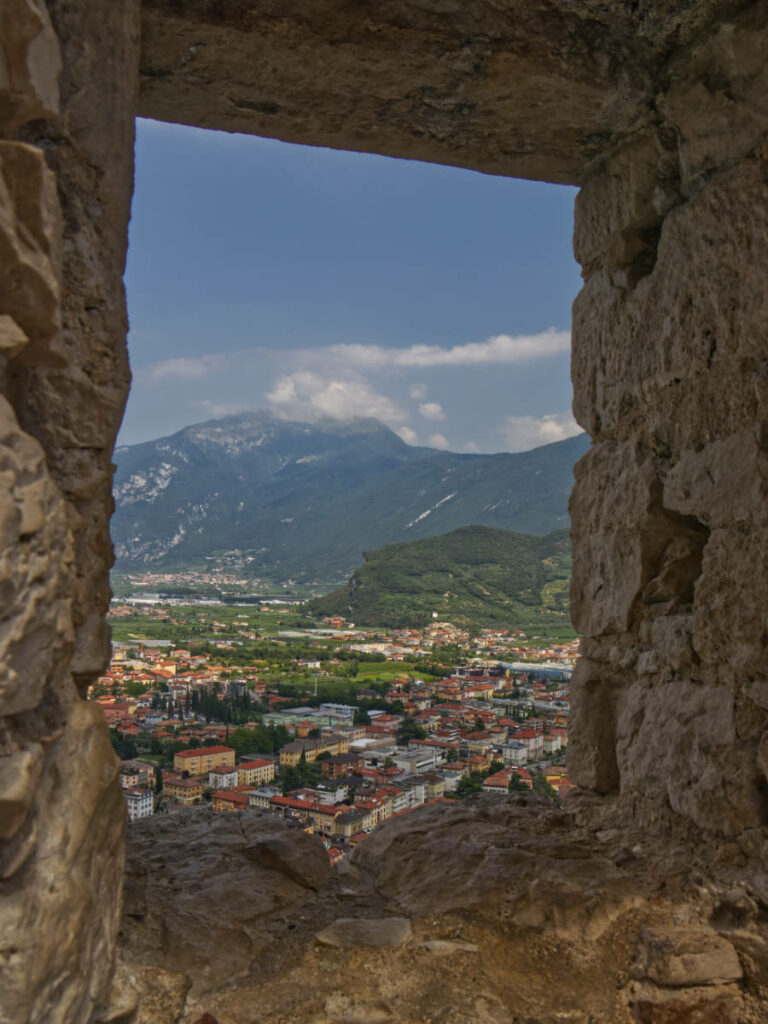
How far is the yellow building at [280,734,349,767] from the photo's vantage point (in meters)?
4.99

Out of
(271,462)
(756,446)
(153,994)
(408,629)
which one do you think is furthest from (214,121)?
(271,462)

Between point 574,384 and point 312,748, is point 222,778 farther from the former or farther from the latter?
point 574,384

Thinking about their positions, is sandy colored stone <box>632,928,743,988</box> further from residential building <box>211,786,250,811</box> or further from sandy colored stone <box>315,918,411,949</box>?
residential building <box>211,786,250,811</box>

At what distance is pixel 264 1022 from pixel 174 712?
4262mm

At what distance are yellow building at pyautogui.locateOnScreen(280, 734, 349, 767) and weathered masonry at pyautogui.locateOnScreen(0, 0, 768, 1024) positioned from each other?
2.04 meters

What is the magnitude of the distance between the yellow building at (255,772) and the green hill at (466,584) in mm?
10543

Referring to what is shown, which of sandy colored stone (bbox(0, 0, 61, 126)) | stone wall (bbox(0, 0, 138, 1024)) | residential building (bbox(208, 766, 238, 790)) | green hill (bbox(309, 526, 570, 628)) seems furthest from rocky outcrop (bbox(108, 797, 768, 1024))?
green hill (bbox(309, 526, 570, 628))

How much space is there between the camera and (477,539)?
2067cm

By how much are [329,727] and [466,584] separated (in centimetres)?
1336

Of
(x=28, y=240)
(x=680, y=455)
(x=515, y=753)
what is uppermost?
(x=28, y=240)

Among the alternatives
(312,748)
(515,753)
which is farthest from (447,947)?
(515,753)

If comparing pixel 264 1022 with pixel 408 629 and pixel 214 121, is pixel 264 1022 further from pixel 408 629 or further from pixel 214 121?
pixel 408 629

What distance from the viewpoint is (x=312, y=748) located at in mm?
5281

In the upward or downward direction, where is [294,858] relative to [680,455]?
downward
